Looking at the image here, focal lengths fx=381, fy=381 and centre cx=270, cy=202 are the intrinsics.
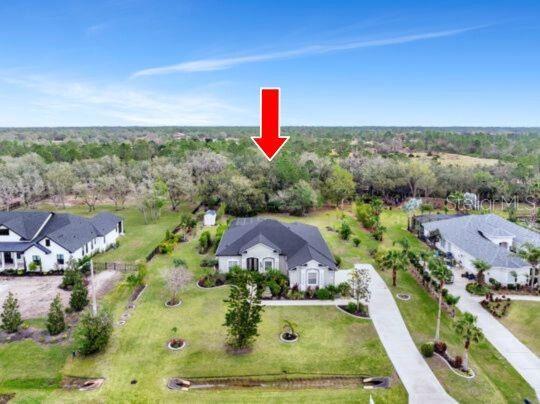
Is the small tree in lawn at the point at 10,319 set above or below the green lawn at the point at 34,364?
above

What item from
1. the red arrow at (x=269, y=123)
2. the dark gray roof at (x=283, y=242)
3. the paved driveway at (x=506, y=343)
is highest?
the red arrow at (x=269, y=123)

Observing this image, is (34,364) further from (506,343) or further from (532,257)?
(532,257)

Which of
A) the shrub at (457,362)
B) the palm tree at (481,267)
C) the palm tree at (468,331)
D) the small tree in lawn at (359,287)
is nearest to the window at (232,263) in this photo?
the small tree in lawn at (359,287)

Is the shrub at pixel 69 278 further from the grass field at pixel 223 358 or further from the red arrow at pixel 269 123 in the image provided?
the red arrow at pixel 269 123

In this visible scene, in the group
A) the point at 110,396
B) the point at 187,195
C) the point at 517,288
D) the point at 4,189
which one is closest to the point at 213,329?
the point at 110,396

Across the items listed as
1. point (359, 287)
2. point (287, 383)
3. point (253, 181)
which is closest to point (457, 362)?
point (359, 287)

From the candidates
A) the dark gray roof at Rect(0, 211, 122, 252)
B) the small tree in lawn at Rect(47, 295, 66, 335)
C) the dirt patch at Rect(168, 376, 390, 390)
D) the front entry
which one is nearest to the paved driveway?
the dirt patch at Rect(168, 376, 390, 390)
